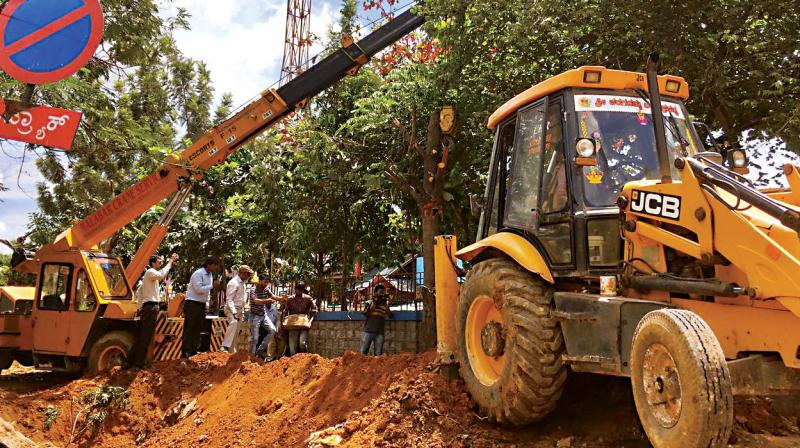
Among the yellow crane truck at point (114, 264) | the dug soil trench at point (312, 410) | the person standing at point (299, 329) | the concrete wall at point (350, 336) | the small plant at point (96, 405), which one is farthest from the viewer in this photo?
the concrete wall at point (350, 336)

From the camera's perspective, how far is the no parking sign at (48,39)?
5.25 m

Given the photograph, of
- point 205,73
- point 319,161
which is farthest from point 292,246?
point 205,73

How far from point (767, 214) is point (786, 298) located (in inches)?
20.7

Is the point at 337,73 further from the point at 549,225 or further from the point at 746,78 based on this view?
the point at 549,225

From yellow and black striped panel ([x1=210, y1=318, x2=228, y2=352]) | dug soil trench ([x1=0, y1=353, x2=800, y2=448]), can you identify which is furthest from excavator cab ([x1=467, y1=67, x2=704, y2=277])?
yellow and black striped panel ([x1=210, y1=318, x2=228, y2=352])

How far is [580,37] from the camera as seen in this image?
32.4 ft

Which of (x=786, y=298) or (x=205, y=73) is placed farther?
(x=205, y=73)

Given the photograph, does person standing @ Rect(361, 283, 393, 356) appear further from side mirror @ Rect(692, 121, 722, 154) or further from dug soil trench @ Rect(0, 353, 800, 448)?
side mirror @ Rect(692, 121, 722, 154)

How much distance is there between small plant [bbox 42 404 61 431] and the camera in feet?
29.6

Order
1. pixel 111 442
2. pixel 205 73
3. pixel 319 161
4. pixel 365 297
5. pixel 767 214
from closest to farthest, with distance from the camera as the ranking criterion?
pixel 767 214 < pixel 111 442 < pixel 319 161 < pixel 365 297 < pixel 205 73

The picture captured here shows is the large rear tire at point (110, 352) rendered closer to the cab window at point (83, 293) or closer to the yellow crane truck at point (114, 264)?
the yellow crane truck at point (114, 264)

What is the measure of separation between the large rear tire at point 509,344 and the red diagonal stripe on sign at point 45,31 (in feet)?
13.1

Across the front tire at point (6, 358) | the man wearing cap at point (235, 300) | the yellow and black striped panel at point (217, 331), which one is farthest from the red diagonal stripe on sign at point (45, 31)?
the front tire at point (6, 358)

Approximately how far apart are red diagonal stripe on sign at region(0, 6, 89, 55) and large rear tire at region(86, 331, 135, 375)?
659 cm
